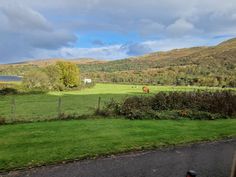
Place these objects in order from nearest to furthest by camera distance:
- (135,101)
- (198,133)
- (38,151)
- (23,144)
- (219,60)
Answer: (38,151) → (23,144) → (198,133) → (135,101) → (219,60)

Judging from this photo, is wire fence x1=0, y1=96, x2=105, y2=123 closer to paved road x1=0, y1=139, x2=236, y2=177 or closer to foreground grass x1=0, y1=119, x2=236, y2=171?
foreground grass x1=0, y1=119, x2=236, y2=171

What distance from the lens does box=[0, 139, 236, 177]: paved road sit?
991 centimetres

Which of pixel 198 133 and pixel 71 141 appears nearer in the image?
pixel 71 141

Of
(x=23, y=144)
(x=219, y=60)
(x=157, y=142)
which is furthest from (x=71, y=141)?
(x=219, y=60)

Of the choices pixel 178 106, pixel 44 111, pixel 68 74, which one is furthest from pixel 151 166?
pixel 68 74

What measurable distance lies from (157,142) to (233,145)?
2.89 m

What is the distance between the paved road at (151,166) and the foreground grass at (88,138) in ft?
2.55

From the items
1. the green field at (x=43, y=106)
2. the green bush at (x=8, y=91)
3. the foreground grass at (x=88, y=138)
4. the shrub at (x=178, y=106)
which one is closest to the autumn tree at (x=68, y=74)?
the green bush at (x=8, y=91)

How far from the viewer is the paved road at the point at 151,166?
390 inches

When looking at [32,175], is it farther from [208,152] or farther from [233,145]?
[233,145]

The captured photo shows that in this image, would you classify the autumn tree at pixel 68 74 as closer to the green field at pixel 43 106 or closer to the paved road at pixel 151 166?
the green field at pixel 43 106

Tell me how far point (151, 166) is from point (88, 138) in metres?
4.64

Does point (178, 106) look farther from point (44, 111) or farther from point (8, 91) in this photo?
point (8, 91)

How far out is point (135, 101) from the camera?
76.7 ft
